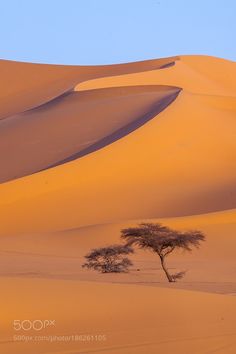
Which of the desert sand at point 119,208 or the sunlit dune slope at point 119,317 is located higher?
the desert sand at point 119,208

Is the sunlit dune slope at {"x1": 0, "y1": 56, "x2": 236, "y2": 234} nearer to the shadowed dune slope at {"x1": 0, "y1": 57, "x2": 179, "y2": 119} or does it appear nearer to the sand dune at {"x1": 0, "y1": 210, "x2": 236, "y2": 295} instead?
the sand dune at {"x1": 0, "y1": 210, "x2": 236, "y2": 295}

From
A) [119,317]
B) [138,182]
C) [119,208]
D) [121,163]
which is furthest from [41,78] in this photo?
[119,317]

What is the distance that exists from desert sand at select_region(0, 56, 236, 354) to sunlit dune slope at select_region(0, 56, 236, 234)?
0.18 feet

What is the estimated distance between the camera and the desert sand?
8398 mm

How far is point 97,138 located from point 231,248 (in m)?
11.9

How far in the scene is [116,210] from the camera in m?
24.0

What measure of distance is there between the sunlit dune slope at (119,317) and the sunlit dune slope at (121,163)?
41.2ft

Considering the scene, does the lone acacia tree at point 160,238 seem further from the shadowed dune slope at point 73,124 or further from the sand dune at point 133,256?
the shadowed dune slope at point 73,124

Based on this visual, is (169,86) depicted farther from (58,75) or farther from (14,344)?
(14,344)

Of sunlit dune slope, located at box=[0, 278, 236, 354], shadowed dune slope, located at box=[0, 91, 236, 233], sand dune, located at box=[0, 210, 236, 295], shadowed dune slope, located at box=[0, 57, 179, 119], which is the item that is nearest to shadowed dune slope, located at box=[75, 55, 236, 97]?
shadowed dune slope, located at box=[0, 57, 179, 119]

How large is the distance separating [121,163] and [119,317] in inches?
734

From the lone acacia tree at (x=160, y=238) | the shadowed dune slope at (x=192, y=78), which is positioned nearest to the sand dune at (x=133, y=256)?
the lone acacia tree at (x=160, y=238)

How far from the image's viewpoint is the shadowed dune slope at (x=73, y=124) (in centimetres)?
2923

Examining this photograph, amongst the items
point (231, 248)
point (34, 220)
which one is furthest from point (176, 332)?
point (34, 220)
